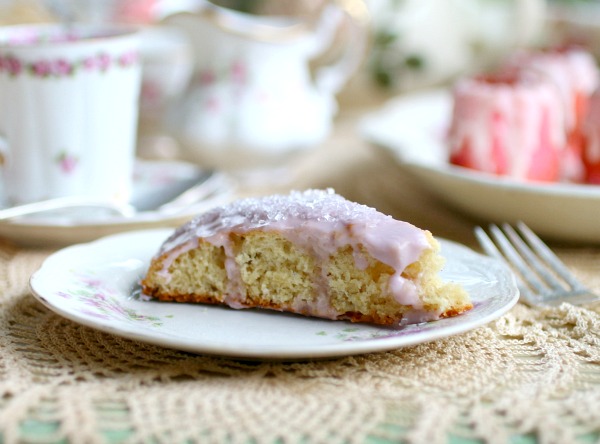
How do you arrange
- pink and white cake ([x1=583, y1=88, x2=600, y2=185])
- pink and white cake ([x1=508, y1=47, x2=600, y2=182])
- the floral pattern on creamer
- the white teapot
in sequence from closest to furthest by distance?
1. the floral pattern on creamer
2. pink and white cake ([x1=583, y1=88, x2=600, y2=185])
3. the white teapot
4. pink and white cake ([x1=508, y1=47, x2=600, y2=182])

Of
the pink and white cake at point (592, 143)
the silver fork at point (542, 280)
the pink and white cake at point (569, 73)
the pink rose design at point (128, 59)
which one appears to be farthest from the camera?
the pink and white cake at point (569, 73)

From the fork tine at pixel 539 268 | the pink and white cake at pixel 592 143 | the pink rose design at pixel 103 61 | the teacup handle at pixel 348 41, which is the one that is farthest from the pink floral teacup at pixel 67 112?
the pink and white cake at pixel 592 143

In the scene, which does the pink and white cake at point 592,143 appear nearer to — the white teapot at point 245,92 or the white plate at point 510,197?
the white plate at point 510,197

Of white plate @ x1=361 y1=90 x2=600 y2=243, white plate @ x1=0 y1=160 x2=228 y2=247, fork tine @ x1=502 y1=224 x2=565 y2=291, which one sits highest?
white plate @ x1=361 y1=90 x2=600 y2=243

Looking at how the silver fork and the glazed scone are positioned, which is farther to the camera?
the silver fork

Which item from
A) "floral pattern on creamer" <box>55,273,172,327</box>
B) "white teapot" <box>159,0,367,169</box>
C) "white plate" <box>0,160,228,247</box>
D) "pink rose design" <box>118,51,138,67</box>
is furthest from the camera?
"white teapot" <box>159,0,367,169</box>

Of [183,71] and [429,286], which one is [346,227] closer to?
[429,286]

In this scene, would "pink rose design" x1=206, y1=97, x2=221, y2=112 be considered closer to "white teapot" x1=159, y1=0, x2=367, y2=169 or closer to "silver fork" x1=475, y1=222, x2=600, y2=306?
"white teapot" x1=159, y1=0, x2=367, y2=169

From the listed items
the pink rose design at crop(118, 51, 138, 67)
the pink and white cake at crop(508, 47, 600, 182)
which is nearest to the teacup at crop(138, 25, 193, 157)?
the pink rose design at crop(118, 51, 138, 67)
